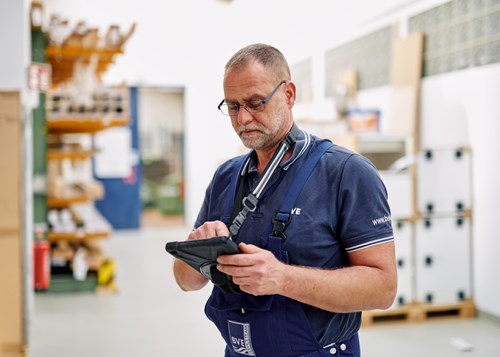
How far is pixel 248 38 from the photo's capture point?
5.27 metres

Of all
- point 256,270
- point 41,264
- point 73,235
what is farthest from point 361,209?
point 73,235

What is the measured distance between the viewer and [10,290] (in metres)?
4.07

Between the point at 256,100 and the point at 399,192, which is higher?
the point at 256,100

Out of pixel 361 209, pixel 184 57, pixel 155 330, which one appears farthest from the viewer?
pixel 184 57

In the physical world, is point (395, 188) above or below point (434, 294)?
above

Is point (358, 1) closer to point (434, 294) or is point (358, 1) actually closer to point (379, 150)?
point (379, 150)

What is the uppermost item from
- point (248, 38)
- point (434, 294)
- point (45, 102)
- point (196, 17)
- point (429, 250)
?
point (196, 17)

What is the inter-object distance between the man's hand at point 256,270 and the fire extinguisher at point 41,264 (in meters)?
4.68

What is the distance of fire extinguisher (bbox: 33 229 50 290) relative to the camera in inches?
222

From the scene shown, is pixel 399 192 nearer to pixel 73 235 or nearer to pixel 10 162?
pixel 10 162

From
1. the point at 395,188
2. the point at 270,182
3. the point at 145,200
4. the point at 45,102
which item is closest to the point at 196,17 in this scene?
the point at 45,102

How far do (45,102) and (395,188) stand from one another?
12.2 ft

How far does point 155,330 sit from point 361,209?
3.73 metres

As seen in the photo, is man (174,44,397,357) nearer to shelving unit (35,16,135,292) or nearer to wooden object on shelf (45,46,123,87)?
shelving unit (35,16,135,292)
